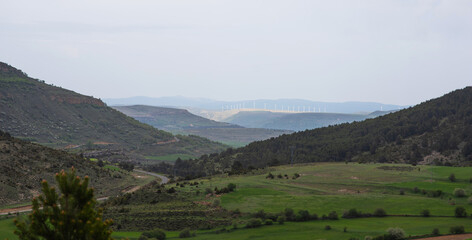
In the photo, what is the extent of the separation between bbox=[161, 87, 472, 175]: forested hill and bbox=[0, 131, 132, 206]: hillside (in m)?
24.7

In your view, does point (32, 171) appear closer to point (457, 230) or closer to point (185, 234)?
point (185, 234)

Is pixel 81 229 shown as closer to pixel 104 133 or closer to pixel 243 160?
pixel 243 160

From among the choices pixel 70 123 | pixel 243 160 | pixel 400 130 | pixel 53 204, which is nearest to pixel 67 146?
pixel 70 123

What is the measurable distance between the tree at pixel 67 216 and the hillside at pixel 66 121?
4738 inches

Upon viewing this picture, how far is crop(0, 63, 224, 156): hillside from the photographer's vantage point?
13962 cm

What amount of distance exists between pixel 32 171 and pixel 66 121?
87.4 meters

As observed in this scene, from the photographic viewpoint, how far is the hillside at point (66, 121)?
140 m

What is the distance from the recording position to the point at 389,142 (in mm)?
106438

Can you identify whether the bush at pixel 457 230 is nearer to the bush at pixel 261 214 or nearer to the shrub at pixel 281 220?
the shrub at pixel 281 220

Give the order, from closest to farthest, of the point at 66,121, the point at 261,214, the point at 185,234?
the point at 185,234 → the point at 261,214 → the point at 66,121

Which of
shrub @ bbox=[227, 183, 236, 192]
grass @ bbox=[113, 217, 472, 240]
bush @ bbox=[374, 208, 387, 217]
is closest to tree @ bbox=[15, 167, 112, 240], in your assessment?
grass @ bbox=[113, 217, 472, 240]

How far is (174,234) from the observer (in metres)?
42.4

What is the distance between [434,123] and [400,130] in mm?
7456

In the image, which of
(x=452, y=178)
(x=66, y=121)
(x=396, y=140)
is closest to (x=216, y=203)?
(x=452, y=178)
